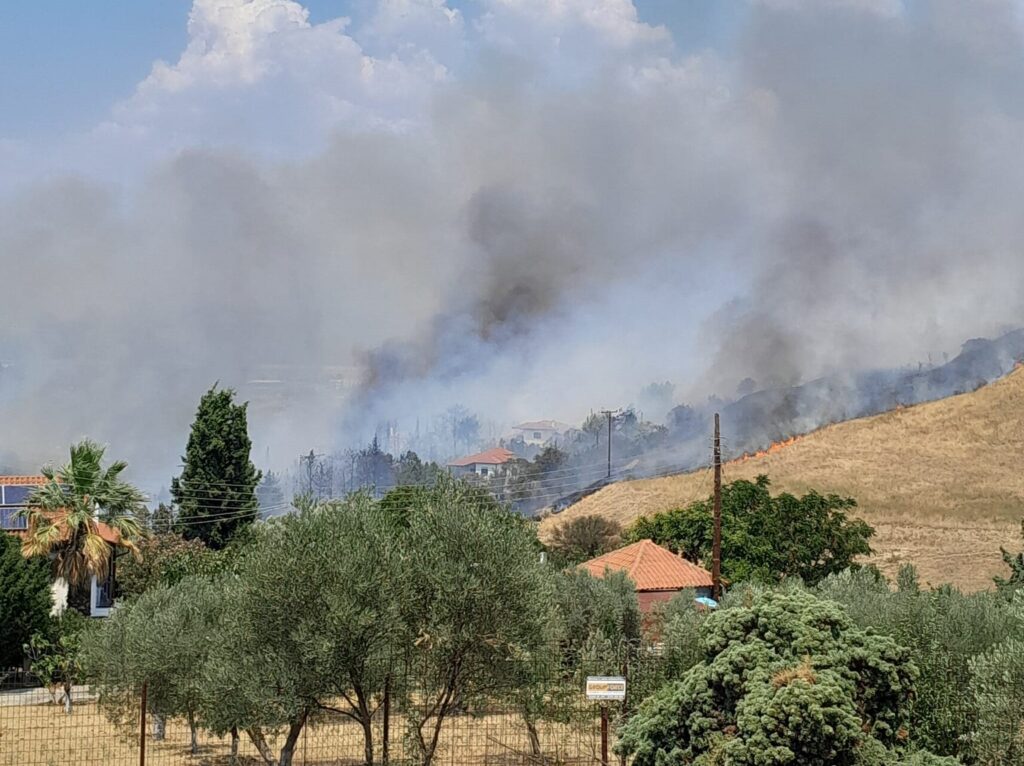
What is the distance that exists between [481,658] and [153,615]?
23.6ft

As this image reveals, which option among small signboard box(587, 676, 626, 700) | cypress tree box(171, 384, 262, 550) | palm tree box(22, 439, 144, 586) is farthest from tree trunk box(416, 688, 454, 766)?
cypress tree box(171, 384, 262, 550)

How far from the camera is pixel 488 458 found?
5340 inches

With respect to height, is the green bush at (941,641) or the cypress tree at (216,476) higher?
the cypress tree at (216,476)

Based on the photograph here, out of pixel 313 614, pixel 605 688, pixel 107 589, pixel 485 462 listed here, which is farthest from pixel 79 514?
pixel 485 462

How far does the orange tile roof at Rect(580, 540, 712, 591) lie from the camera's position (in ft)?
136

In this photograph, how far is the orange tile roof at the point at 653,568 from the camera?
136 ft

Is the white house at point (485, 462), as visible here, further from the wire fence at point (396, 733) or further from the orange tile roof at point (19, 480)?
the wire fence at point (396, 733)

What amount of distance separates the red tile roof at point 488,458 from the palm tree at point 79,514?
94.5 metres

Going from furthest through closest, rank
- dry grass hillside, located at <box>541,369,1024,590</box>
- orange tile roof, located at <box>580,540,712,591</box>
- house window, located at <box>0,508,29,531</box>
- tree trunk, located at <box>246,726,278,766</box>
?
dry grass hillside, located at <box>541,369,1024,590</box> → house window, located at <box>0,508,29,531</box> → orange tile roof, located at <box>580,540,712,591</box> → tree trunk, located at <box>246,726,278,766</box>

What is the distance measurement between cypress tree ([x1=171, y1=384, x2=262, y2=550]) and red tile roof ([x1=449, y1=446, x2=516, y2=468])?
72402 mm

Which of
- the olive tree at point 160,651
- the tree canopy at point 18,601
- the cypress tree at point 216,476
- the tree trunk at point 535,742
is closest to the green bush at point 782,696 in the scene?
the tree trunk at point 535,742

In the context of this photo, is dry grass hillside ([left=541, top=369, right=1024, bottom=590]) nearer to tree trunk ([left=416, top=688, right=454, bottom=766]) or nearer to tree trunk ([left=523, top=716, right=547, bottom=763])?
tree trunk ([left=523, top=716, right=547, bottom=763])

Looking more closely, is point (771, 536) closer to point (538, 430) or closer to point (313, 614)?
point (313, 614)

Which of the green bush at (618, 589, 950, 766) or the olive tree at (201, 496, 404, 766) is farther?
the olive tree at (201, 496, 404, 766)
